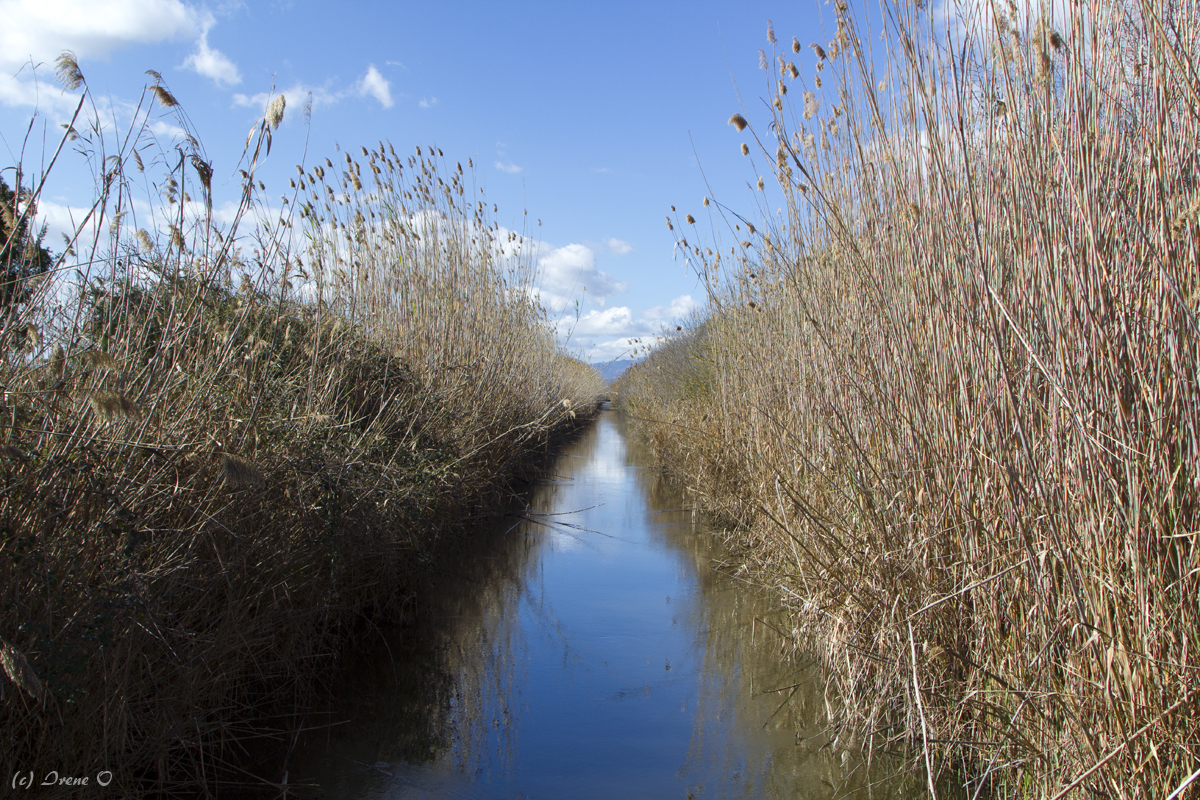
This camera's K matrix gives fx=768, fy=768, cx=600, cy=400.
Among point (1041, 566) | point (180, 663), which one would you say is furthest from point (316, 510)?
point (1041, 566)

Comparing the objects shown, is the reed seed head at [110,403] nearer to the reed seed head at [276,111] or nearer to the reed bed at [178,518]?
the reed bed at [178,518]

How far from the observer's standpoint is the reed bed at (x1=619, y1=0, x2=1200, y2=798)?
64.2 inches

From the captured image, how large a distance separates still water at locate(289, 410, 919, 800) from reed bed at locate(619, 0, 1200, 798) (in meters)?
0.40

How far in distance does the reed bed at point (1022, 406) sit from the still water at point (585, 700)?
1.33 ft

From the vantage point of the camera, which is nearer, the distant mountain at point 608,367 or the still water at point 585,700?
the still water at point 585,700

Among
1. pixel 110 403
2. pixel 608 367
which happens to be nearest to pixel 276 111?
pixel 110 403

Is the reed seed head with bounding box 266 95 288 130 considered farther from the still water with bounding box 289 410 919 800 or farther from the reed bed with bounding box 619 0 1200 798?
the still water with bounding box 289 410 919 800

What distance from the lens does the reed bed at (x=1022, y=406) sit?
1.63 metres

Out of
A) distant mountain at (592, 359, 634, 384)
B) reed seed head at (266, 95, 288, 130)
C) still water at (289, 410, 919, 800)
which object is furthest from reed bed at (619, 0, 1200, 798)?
distant mountain at (592, 359, 634, 384)

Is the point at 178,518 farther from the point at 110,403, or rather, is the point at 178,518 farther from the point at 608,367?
the point at 608,367

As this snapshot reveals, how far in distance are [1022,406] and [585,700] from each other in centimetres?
215

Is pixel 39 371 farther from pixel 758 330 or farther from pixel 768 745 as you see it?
pixel 758 330

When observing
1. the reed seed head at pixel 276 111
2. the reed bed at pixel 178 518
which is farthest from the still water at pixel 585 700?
the reed seed head at pixel 276 111

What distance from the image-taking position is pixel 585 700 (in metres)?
3.30
